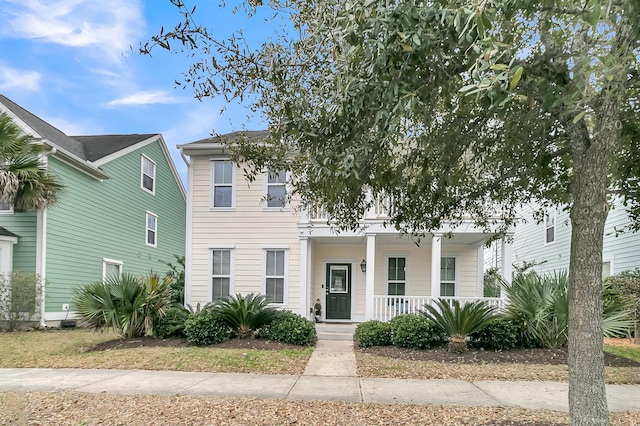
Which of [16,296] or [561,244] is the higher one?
[561,244]

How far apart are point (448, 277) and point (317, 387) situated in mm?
9194

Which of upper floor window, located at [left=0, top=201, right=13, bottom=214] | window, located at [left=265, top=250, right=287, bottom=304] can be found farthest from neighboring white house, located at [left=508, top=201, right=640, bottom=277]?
upper floor window, located at [left=0, top=201, right=13, bottom=214]

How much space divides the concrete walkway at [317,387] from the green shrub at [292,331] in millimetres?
2058

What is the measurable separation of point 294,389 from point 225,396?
3.10ft

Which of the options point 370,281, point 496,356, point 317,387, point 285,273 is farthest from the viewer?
point 285,273

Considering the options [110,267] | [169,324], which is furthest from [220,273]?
[110,267]

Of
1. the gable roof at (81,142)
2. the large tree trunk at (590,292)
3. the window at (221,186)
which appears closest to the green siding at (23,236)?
the gable roof at (81,142)

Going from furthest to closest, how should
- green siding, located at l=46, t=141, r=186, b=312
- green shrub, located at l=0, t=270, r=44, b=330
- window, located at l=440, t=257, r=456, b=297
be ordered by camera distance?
window, located at l=440, t=257, r=456, b=297 → green siding, located at l=46, t=141, r=186, b=312 → green shrub, located at l=0, t=270, r=44, b=330

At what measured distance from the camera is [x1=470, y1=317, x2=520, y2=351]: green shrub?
882cm

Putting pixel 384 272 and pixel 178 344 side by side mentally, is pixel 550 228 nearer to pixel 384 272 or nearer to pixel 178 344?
pixel 384 272

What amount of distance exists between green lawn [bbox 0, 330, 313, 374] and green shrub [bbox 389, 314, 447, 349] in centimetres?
186

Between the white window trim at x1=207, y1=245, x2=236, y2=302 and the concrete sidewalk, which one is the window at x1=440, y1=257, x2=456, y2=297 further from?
the concrete sidewalk

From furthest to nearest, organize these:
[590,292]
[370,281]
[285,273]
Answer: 1. [285,273]
2. [370,281]
3. [590,292]

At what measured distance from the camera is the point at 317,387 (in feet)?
20.0
